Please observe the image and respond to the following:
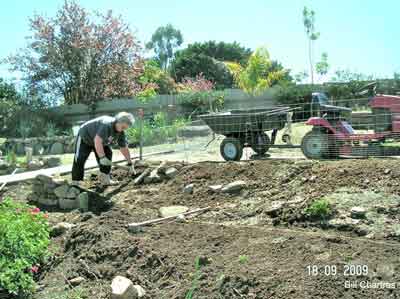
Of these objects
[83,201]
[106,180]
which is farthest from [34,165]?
[83,201]

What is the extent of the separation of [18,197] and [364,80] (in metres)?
19.2

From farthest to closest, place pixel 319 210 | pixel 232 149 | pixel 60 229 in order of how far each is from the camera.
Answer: pixel 232 149 < pixel 60 229 < pixel 319 210

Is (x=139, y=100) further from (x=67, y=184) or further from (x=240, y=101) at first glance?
(x=67, y=184)

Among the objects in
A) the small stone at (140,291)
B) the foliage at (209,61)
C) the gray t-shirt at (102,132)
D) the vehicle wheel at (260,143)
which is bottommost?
the small stone at (140,291)

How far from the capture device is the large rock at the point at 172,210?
6125 mm

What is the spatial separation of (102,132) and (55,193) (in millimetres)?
1206

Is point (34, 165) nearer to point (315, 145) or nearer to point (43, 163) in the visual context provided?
point (43, 163)

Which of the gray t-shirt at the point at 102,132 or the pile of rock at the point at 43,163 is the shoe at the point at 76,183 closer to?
the gray t-shirt at the point at 102,132

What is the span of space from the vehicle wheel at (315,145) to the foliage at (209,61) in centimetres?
2847

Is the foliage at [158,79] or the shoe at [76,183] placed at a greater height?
the foliage at [158,79]

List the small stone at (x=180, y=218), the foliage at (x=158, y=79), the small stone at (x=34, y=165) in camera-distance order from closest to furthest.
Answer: the small stone at (x=180, y=218) → the small stone at (x=34, y=165) → the foliage at (x=158, y=79)

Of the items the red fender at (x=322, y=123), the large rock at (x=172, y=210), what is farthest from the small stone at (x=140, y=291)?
the red fender at (x=322, y=123)

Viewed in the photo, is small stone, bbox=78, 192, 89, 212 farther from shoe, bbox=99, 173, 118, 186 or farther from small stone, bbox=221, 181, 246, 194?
A: small stone, bbox=221, 181, 246, 194

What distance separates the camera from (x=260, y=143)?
9.84 meters
